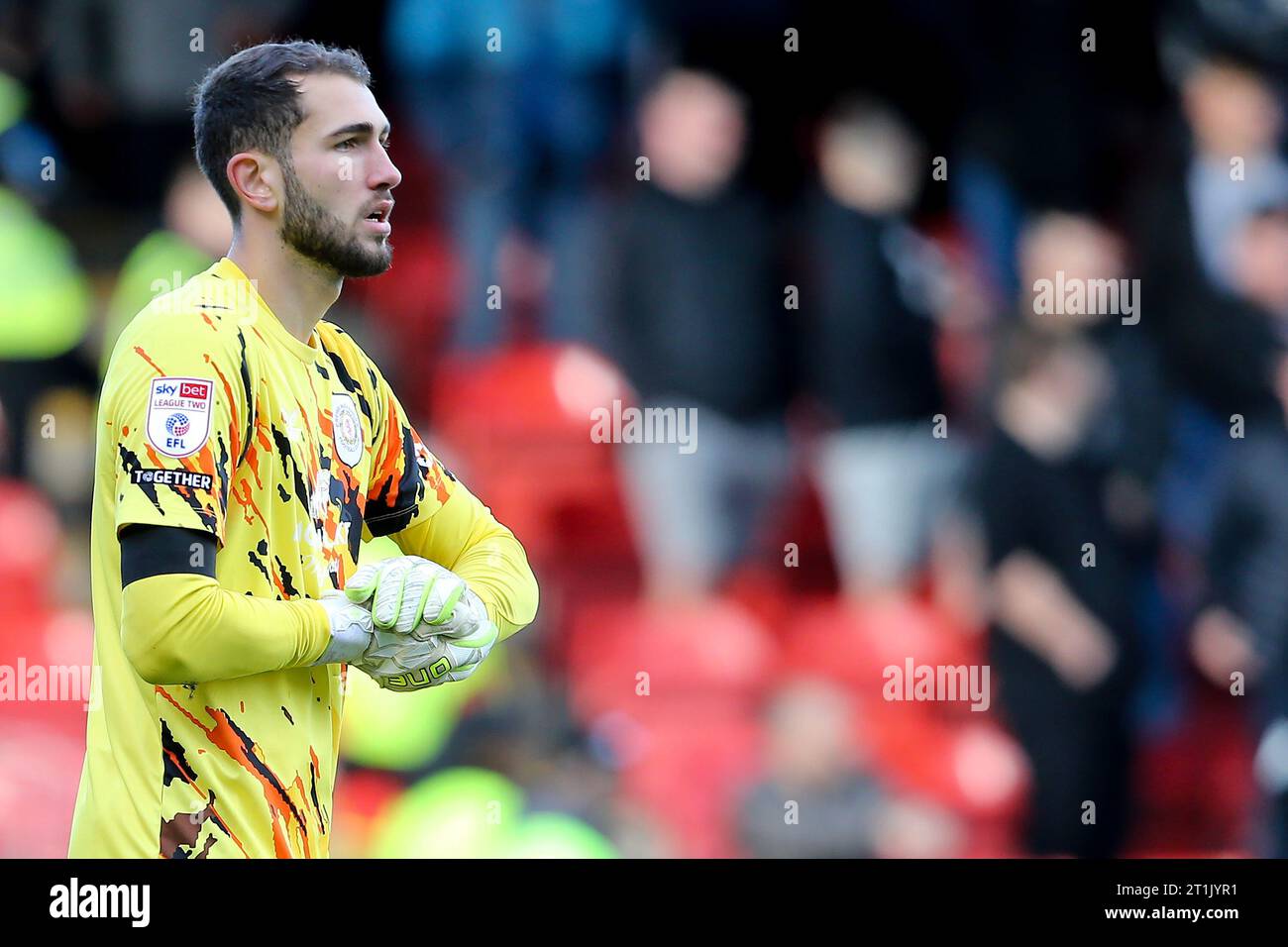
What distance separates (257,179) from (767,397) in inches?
138

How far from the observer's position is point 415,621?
95.7 inches

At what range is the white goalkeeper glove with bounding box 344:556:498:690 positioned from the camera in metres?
2.43

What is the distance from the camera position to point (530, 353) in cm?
596

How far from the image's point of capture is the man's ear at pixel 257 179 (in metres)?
2.62

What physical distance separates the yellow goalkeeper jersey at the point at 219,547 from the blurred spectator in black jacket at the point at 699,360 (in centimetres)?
329

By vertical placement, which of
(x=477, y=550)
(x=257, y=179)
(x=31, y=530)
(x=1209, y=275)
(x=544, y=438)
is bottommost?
(x=477, y=550)

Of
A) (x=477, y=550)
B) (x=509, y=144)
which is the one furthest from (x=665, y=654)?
(x=477, y=550)

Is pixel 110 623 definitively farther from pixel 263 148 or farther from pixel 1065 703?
pixel 1065 703

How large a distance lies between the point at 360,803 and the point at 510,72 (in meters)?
2.59

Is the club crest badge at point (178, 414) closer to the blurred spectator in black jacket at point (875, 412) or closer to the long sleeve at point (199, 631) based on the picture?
the long sleeve at point (199, 631)

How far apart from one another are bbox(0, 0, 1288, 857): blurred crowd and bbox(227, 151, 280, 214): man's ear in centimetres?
319

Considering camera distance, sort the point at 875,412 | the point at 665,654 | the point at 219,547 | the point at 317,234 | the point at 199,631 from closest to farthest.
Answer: the point at 199,631, the point at 219,547, the point at 317,234, the point at 665,654, the point at 875,412

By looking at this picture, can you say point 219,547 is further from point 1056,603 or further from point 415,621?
point 1056,603
